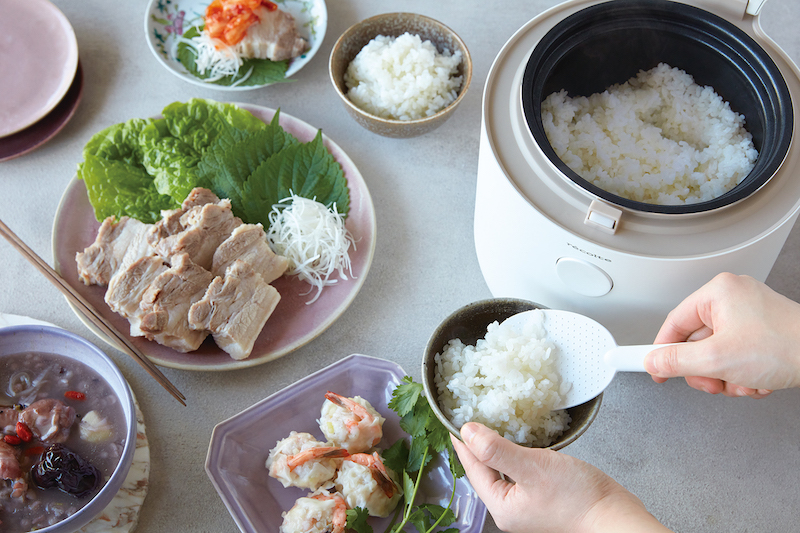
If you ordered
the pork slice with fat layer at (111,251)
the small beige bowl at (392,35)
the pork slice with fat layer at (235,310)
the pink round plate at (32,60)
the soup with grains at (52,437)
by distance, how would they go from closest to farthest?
the soup with grains at (52,437) < the pork slice with fat layer at (235,310) < the pork slice with fat layer at (111,251) < the small beige bowl at (392,35) < the pink round plate at (32,60)

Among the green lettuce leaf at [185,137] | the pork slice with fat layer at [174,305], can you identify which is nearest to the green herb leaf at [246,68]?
the green lettuce leaf at [185,137]

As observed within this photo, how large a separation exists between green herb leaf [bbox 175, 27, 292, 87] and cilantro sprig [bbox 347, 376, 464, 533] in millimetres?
1164

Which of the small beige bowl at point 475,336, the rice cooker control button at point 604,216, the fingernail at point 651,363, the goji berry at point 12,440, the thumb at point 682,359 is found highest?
the rice cooker control button at point 604,216

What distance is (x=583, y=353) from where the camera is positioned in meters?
1.31

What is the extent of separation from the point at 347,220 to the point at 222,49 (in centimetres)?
74

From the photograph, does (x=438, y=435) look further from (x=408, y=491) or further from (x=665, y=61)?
(x=665, y=61)

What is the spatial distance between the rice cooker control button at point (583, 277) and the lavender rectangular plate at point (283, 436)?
0.49 metres

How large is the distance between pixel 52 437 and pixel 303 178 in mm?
947

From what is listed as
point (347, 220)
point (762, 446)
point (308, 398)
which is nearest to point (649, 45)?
point (347, 220)

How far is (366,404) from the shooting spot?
1499mm

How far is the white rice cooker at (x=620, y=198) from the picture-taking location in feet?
3.82

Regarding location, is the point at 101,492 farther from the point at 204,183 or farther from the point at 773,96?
the point at 773,96

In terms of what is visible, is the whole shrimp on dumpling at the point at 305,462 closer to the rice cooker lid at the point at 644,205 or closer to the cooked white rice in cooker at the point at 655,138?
the rice cooker lid at the point at 644,205

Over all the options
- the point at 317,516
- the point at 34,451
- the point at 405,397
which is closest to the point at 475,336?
the point at 405,397
